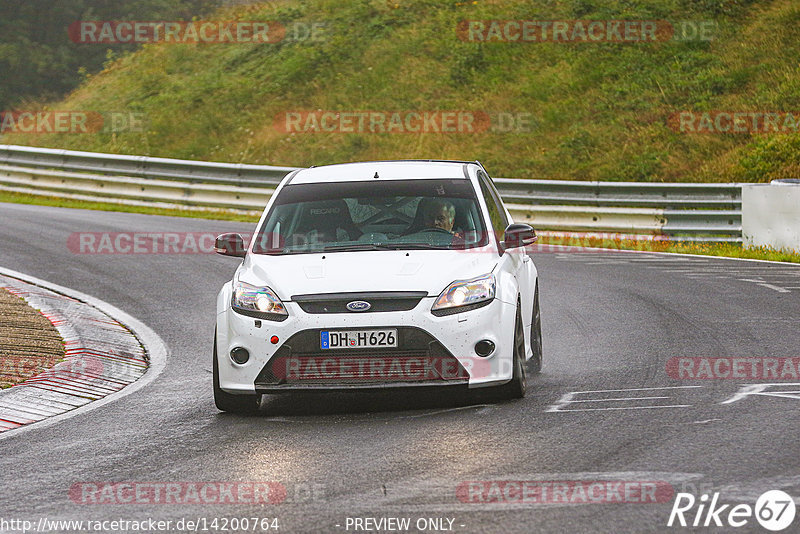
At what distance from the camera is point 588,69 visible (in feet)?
104

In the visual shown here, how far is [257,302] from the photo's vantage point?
7.89m

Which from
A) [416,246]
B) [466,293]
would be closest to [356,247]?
[416,246]

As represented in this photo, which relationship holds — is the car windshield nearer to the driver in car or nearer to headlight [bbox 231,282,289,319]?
the driver in car

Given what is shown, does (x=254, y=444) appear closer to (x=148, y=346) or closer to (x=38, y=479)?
(x=38, y=479)

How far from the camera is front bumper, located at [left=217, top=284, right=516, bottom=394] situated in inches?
298

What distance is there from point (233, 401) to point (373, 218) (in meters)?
1.80

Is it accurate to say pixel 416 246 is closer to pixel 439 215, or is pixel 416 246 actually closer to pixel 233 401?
pixel 439 215

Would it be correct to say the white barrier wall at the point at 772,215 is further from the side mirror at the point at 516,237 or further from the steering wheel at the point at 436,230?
the steering wheel at the point at 436,230

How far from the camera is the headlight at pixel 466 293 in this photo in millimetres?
7699

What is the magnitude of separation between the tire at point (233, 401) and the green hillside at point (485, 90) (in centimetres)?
1863

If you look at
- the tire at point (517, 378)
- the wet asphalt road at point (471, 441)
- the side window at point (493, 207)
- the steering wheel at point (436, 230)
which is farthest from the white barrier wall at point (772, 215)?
the tire at point (517, 378)

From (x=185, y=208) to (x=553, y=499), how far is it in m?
21.3

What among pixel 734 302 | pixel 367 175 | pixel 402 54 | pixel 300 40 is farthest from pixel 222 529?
pixel 300 40

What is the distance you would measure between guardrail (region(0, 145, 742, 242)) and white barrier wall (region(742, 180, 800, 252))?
0.50 meters
